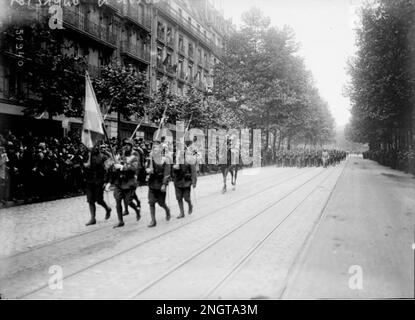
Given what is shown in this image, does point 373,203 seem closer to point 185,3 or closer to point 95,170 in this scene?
point 95,170

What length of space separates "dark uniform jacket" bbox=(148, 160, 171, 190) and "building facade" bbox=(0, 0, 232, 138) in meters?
8.52

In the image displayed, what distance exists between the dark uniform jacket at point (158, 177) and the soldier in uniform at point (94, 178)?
1036 millimetres

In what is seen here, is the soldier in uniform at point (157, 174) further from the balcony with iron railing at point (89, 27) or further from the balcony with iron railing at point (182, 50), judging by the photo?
the balcony with iron railing at point (182, 50)

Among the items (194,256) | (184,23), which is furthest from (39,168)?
(184,23)

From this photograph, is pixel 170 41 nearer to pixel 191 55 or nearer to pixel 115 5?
pixel 191 55

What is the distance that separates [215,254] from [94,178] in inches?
145

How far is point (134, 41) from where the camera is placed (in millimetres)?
34156

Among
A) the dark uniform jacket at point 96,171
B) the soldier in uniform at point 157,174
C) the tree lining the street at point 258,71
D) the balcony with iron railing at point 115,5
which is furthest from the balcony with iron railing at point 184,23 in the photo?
the soldier in uniform at point 157,174

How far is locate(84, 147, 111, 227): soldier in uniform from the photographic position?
872cm

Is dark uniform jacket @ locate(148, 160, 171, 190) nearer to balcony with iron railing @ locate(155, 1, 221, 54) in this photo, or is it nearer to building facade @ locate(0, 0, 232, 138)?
building facade @ locate(0, 0, 232, 138)

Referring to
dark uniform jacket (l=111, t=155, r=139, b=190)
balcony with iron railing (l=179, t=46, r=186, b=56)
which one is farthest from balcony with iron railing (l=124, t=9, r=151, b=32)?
dark uniform jacket (l=111, t=155, r=139, b=190)

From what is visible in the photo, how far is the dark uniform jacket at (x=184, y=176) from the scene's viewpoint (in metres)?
9.71

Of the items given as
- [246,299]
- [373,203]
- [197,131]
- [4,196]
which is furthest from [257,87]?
[246,299]

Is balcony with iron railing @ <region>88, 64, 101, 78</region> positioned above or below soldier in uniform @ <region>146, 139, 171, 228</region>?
above
